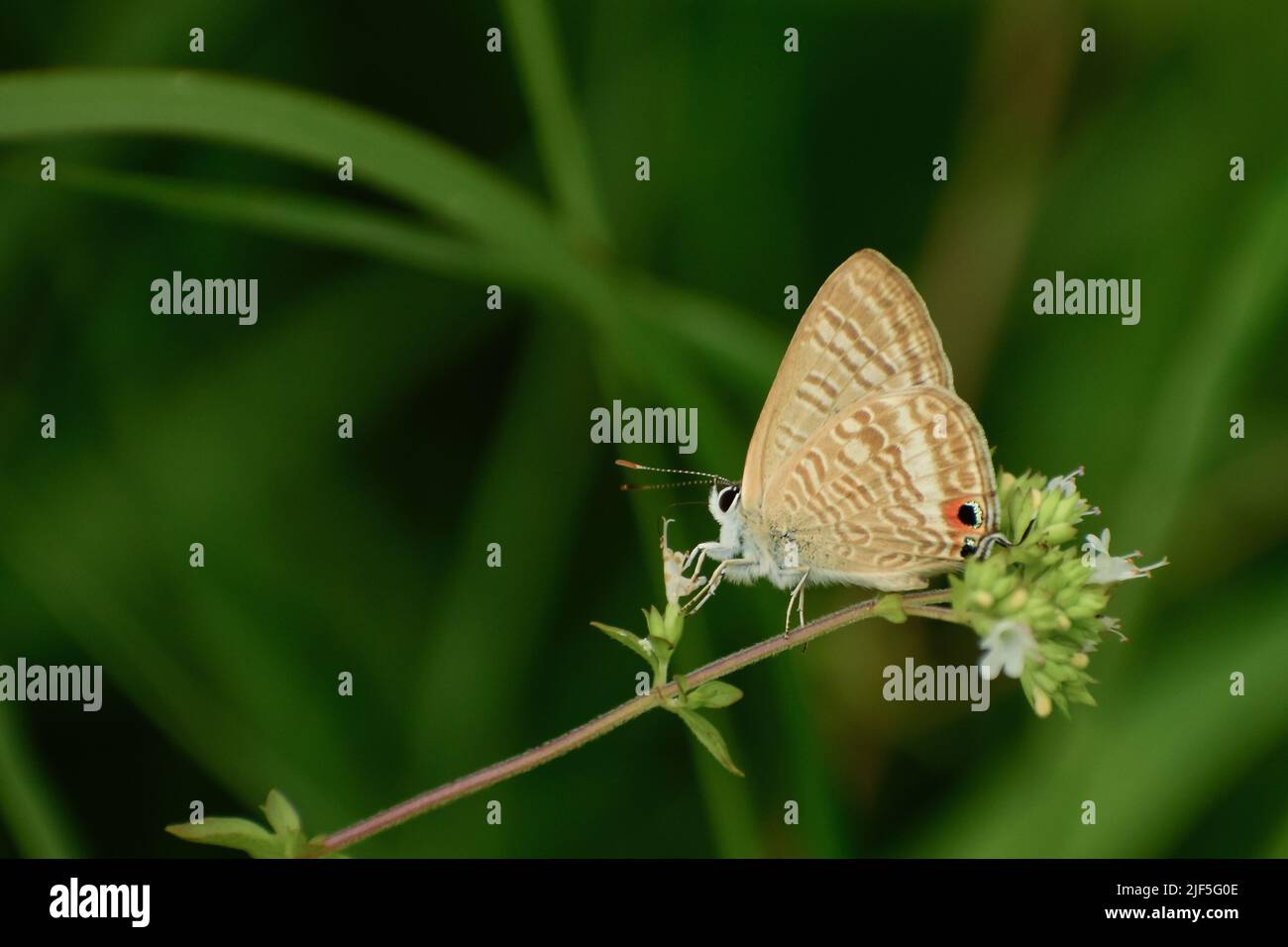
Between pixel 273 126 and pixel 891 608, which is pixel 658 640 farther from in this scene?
pixel 273 126

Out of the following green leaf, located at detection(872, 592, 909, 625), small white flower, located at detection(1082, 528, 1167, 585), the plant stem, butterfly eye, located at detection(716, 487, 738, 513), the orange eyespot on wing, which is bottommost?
the plant stem

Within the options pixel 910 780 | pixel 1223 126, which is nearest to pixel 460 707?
pixel 910 780

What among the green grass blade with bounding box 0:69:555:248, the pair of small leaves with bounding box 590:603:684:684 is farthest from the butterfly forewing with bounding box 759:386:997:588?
the green grass blade with bounding box 0:69:555:248

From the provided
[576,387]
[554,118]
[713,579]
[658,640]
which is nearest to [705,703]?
[658,640]

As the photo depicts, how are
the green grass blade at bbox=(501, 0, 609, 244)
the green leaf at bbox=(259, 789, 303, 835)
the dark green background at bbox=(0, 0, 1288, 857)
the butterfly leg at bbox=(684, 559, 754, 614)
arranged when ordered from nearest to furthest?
1. the green leaf at bbox=(259, 789, 303, 835)
2. the butterfly leg at bbox=(684, 559, 754, 614)
3. the dark green background at bbox=(0, 0, 1288, 857)
4. the green grass blade at bbox=(501, 0, 609, 244)

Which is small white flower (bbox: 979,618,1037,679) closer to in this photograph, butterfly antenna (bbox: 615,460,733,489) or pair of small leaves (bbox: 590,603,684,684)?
pair of small leaves (bbox: 590,603,684,684)

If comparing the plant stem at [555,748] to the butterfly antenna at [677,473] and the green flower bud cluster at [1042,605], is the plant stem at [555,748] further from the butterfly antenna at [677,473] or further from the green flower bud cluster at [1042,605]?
the butterfly antenna at [677,473]
